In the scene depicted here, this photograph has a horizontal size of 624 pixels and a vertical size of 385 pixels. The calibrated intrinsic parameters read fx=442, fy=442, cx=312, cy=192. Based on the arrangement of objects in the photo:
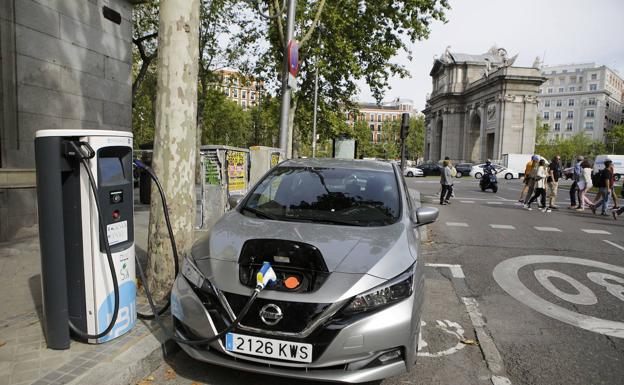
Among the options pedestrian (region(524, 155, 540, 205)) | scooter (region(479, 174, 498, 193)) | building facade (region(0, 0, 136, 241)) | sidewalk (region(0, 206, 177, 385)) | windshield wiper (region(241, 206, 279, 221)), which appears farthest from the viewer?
scooter (region(479, 174, 498, 193))

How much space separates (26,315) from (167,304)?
118 centimetres

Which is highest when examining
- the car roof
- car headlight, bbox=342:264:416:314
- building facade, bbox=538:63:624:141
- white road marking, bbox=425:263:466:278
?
building facade, bbox=538:63:624:141

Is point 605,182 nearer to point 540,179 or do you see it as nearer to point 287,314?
point 540,179

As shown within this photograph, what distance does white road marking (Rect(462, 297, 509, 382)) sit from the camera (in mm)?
3395

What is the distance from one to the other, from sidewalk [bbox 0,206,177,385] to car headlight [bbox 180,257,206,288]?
671 millimetres

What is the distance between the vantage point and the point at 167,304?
387 cm

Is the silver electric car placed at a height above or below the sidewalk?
above

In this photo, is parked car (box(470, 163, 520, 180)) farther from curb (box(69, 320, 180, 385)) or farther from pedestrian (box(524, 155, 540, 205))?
curb (box(69, 320, 180, 385))

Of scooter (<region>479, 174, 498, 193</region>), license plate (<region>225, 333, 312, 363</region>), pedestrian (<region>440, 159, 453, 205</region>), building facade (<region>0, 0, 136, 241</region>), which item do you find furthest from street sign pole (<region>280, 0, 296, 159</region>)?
scooter (<region>479, 174, 498, 193</region>)

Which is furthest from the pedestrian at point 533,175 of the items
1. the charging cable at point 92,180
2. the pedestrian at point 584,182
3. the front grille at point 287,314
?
the charging cable at point 92,180

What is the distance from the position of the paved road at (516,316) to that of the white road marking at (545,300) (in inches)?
0.4

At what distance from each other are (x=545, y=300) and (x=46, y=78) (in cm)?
812

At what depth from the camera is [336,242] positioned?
10.2ft

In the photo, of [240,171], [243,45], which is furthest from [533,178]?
[243,45]
